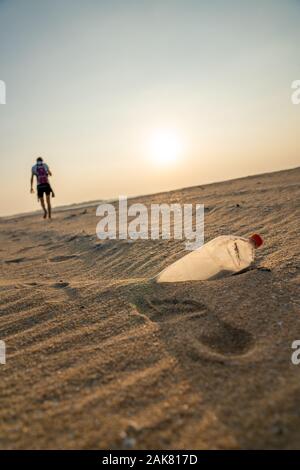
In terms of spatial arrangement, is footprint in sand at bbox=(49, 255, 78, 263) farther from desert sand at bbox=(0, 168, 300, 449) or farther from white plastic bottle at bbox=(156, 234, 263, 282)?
white plastic bottle at bbox=(156, 234, 263, 282)

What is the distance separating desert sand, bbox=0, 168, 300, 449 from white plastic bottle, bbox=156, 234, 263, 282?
14cm

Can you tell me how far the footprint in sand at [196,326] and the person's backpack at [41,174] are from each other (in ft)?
25.2

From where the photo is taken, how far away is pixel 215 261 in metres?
2.88

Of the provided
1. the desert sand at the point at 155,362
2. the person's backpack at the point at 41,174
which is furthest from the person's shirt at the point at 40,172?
the desert sand at the point at 155,362

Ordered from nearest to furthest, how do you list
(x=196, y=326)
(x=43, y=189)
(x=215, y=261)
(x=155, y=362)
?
(x=155, y=362)
(x=196, y=326)
(x=215, y=261)
(x=43, y=189)

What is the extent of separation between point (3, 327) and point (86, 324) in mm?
563

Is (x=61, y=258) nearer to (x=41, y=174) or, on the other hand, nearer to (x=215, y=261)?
(x=215, y=261)

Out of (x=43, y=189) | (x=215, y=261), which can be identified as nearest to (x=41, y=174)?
(x=43, y=189)

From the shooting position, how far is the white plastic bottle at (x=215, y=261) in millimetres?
2673

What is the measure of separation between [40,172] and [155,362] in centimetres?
844

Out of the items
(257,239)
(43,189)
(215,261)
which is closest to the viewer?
(257,239)

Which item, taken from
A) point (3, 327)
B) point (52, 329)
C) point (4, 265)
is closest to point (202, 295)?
point (52, 329)

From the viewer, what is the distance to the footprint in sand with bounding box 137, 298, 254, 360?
169 centimetres

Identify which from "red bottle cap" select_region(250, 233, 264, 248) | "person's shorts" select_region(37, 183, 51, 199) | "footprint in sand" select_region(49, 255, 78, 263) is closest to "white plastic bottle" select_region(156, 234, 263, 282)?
"red bottle cap" select_region(250, 233, 264, 248)
